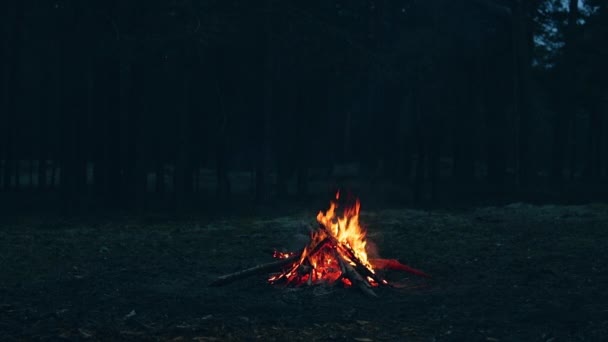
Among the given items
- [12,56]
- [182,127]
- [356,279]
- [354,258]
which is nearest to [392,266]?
[354,258]

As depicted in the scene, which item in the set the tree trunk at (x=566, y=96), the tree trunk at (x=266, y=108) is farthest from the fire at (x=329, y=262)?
the tree trunk at (x=566, y=96)

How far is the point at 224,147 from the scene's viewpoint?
91.6 feet

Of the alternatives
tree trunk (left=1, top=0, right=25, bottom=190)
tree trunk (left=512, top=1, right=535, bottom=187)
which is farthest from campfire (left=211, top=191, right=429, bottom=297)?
tree trunk (left=1, top=0, right=25, bottom=190)

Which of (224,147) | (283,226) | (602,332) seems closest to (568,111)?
(224,147)

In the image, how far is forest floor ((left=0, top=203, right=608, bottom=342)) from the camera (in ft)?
27.9

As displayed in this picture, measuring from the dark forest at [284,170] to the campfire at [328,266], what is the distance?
8.7 inches

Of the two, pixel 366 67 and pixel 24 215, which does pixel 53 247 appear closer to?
pixel 24 215

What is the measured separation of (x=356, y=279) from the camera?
10.5 meters

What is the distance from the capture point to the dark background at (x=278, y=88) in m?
23.5

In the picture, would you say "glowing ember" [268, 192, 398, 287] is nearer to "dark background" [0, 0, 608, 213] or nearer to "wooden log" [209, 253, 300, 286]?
"wooden log" [209, 253, 300, 286]

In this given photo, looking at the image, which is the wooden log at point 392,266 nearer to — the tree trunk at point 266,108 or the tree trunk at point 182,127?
the tree trunk at point 182,127

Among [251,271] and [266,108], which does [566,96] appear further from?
[251,271]

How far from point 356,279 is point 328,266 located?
0.80m

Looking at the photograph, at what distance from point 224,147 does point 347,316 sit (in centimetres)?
1934
